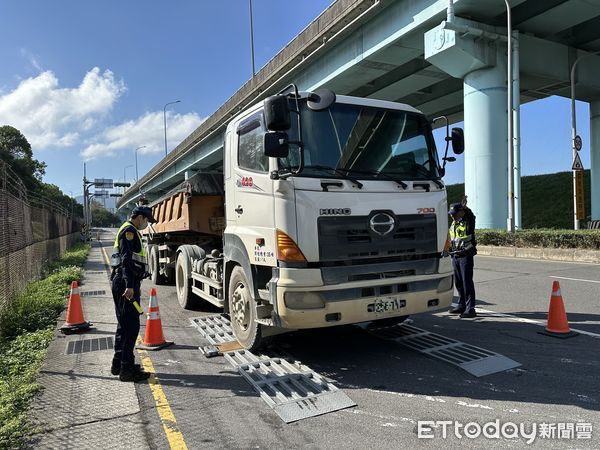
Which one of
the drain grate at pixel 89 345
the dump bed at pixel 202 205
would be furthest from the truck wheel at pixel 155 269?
the drain grate at pixel 89 345

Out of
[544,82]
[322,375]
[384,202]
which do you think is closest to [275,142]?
[384,202]

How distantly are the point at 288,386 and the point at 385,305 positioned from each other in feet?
4.01

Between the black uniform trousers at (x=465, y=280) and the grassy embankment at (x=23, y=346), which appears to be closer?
the grassy embankment at (x=23, y=346)

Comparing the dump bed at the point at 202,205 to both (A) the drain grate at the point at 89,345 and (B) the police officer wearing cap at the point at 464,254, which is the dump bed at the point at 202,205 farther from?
(B) the police officer wearing cap at the point at 464,254

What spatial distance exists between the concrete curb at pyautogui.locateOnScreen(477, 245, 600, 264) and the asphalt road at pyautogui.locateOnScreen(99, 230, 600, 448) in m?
7.76

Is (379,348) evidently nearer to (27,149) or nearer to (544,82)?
(544,82)

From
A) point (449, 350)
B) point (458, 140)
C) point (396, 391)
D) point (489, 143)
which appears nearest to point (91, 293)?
point (449, 350)

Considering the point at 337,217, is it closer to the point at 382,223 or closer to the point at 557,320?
the point at 382,223

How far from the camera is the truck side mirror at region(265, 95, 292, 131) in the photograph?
13.9ft

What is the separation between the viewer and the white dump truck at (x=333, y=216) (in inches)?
169

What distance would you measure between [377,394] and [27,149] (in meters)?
63.9

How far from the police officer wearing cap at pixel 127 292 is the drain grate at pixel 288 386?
1062 mm

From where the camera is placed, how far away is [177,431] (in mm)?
3457

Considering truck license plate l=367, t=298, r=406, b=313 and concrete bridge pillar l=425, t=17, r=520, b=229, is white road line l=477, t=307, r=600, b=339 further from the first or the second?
concrete bridge pillar l=425, t=17, r=520, b=229
